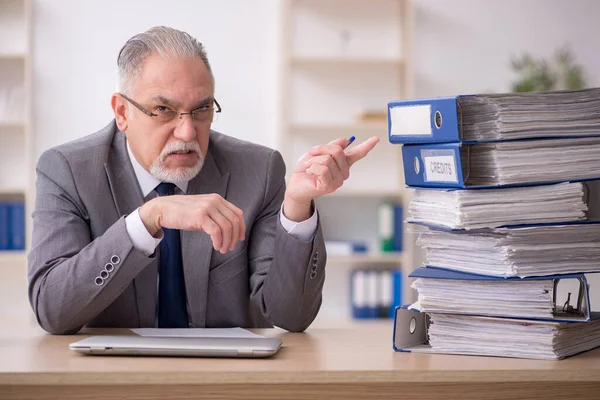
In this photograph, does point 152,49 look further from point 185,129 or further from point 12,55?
point 12,55

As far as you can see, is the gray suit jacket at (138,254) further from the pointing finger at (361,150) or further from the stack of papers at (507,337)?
the stack of papers at (507,337)

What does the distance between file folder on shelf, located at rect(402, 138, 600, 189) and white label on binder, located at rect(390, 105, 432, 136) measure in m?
0.04

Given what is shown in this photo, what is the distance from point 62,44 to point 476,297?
165 inches

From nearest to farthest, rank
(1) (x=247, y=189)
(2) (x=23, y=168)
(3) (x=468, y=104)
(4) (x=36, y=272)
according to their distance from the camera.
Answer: (3) (x=468, y=104), (4) (x=36, y=272), (1) (x=247, y=189), (2) (x=23, y=168)

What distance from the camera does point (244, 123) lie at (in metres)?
5.25

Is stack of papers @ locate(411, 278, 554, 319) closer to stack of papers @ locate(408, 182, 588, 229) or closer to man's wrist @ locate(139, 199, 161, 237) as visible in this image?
stack of papers @ locate(408, 182, 588, 229)

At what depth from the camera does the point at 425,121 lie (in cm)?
148

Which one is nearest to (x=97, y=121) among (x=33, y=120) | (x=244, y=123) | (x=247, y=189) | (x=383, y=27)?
(x=33, y=120)

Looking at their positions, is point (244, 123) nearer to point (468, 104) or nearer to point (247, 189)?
point (247, 189)

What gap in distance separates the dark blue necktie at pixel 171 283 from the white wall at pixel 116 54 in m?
3.17

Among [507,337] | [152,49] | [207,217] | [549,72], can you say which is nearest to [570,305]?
[507,337]

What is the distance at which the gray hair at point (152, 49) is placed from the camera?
210cm

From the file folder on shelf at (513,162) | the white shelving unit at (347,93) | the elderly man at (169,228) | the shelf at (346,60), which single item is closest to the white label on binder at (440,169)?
the file folder on shelf at (513,162)

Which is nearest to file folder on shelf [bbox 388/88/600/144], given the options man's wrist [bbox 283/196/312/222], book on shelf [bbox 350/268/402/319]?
man's wrist [bbox 283/196/312/222]
